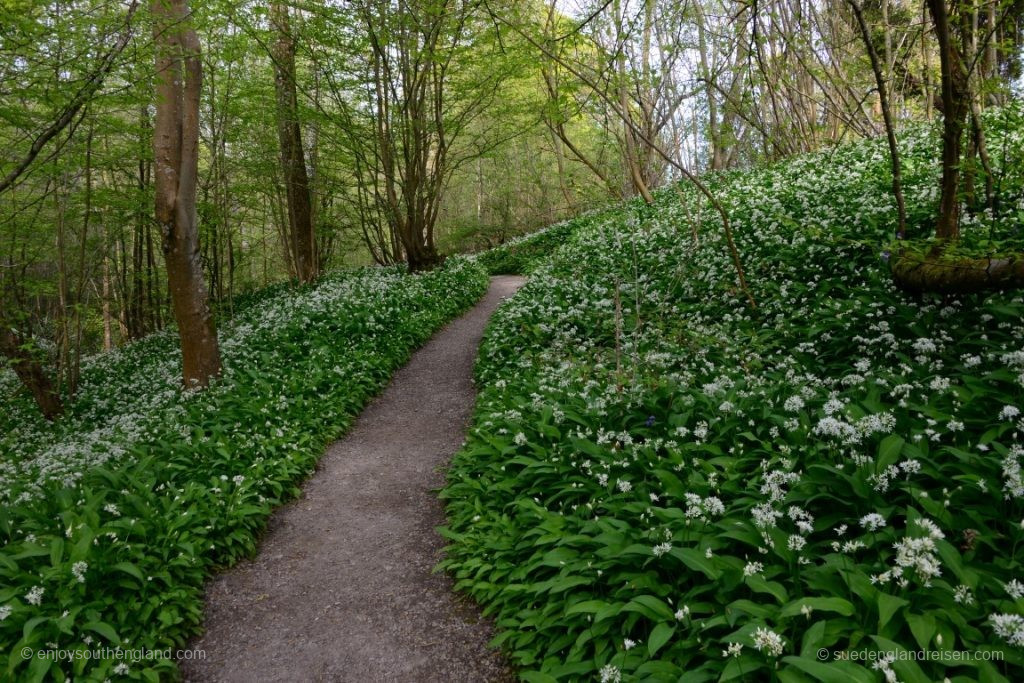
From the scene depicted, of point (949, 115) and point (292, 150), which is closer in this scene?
point (949, 115)

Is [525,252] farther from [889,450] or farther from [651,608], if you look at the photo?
[651,608]

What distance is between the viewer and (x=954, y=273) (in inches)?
180

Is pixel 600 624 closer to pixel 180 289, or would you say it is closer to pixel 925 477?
pixel 925 477

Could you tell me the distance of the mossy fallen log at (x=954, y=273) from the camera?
414 centimetres

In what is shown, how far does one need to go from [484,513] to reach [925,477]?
3.05 metres

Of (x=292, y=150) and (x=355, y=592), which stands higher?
(x=292, y=150)

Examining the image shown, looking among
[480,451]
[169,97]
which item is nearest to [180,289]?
[169,97]

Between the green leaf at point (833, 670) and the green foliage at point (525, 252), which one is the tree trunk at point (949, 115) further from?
the green foliage at point (525, 252)

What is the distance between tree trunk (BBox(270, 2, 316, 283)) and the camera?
12.6m

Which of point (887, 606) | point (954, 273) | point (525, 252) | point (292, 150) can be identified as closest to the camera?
point (887, 606)

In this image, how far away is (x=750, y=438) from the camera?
→ 3.76 metres

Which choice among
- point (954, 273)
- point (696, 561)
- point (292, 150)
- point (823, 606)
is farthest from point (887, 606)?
point (292, 150)

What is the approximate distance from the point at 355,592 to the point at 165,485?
2.09 metres

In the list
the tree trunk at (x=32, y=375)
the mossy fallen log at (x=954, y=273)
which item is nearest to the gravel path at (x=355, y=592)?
the mossy fallen log at (x=954, y=273)
